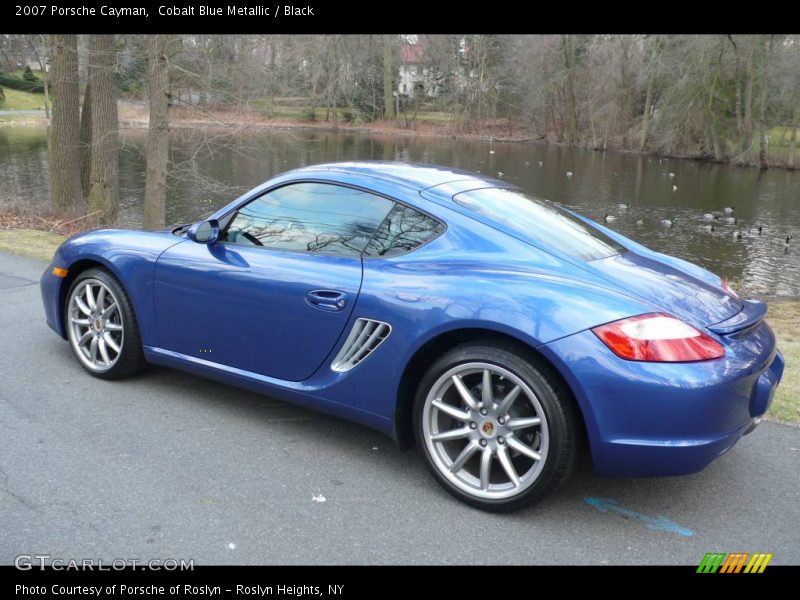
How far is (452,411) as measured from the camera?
3.23m

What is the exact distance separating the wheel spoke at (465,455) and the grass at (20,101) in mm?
65450

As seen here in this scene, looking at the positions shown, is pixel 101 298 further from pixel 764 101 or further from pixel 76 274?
pixel 764 101

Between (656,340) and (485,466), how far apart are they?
91cm

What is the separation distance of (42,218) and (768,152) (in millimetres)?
36323

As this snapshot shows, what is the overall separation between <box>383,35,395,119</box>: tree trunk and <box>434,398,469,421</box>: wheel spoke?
2357 inches

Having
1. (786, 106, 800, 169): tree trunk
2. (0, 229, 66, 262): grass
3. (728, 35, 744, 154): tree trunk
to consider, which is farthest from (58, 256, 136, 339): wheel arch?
(728, 35, 744, 154): tree trunk

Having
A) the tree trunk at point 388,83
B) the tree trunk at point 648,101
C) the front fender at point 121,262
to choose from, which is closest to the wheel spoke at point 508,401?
the front fender at point 121,262

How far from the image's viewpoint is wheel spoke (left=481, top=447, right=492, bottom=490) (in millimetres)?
3184

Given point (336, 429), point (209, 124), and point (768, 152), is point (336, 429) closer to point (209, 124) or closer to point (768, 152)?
point (209, 124)

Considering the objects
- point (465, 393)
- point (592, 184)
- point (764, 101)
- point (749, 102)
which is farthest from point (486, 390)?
point (764, 101)

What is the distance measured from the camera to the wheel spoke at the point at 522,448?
3062mm

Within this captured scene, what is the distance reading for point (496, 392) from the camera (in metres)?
3.22

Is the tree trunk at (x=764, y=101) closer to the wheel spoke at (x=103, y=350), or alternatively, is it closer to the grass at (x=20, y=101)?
the wheel spoke at (x=103, y=350)
